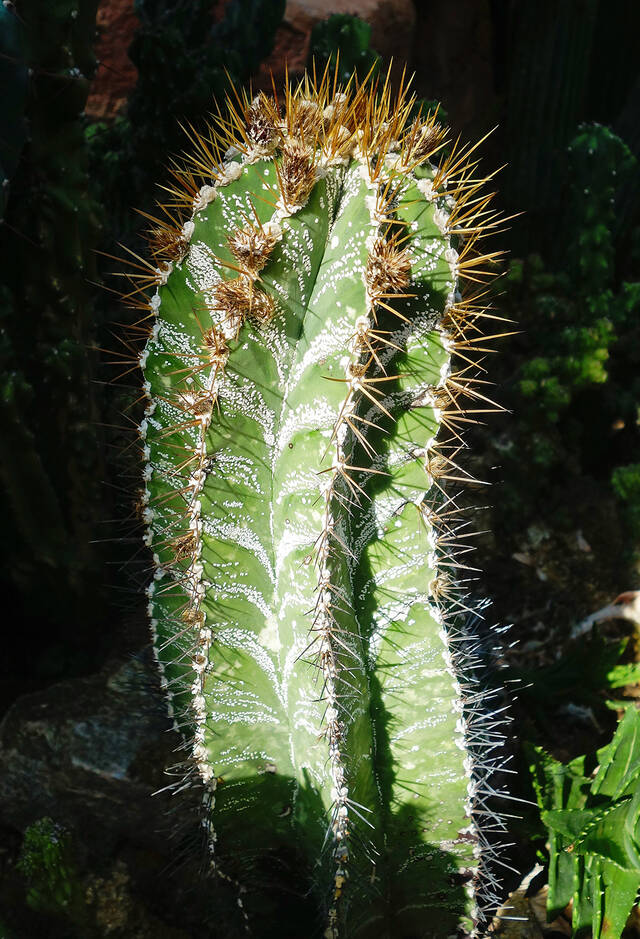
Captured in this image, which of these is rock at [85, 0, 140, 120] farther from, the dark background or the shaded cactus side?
the shaded cactus side

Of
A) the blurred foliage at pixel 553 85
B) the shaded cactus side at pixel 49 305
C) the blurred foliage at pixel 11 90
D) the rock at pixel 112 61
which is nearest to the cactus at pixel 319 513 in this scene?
the blurred foliage at pixel 11 90

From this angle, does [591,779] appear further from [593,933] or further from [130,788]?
[130,788]

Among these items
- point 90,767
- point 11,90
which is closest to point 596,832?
point 90,767

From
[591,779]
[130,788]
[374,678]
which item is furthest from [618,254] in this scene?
[130,788]

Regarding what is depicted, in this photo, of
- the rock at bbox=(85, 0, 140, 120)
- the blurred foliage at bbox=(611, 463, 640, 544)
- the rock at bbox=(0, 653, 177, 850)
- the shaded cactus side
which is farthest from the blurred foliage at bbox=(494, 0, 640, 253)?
the rock at bbox=(0, 653, 177, 850)

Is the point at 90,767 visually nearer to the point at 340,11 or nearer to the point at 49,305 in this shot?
the point at 49,305
